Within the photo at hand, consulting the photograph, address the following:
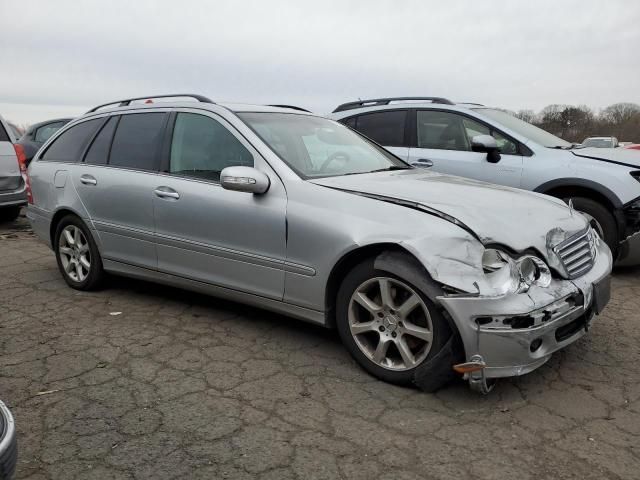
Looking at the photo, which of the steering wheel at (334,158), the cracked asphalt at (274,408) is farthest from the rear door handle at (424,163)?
the cracked asphalt at (274,408)

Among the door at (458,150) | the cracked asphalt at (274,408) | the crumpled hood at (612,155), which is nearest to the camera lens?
the cracked asphalt at (274,408)

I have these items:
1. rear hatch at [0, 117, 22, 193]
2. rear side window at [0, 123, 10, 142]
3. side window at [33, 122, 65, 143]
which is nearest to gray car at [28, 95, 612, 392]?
rear hatch at [0, 117, 22, 193]

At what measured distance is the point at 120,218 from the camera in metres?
4.28

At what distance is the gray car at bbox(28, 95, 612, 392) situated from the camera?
2.76 metres

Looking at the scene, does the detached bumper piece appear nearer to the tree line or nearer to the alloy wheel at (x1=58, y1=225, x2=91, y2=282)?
the alloy wheel at (x1=58, y1=225, x2=91, y2=282)

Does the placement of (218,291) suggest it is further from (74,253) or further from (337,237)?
(74,253)

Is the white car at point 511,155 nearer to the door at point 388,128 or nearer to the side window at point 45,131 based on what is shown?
the door at point 388,128

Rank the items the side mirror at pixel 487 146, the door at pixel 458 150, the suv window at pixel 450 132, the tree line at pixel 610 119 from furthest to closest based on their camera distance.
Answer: the tree line at pixel 610 119 → the suv window at pixel 450 132 → the door at pixel 458 150 → the side mirror at pixel 487 146

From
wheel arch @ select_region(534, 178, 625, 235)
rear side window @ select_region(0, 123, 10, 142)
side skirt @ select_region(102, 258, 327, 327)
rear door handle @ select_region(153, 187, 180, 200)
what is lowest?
side skirt @ select_region(102, 258, 327, 327)

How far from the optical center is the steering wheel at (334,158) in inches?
147

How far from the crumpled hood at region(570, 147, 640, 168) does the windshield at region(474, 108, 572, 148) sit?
0.24 metres

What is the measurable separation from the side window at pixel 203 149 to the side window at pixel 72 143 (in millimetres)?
1152

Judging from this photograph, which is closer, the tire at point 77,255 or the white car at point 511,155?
the tire at point 77,255

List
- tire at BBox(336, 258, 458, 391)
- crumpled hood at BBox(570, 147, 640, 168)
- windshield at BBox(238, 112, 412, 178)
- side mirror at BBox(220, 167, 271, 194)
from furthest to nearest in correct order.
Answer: crumpled hood at BBox(570, 147, 640, 168) → windshield at BBox(238, 112, 412, 178) → side mirror at BBox(220, 167, 271, 194) → tire at BBox(336, 258, 458, 391)
